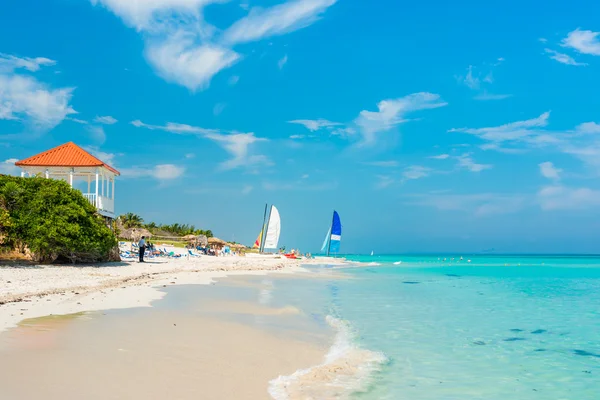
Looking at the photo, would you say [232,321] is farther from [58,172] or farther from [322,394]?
[58,172]

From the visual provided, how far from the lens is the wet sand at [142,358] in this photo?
489cm

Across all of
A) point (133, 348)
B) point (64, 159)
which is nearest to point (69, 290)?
point (133, 348)

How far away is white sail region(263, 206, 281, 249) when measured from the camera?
57.8 m

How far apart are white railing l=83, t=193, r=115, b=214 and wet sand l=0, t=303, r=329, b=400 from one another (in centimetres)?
1647

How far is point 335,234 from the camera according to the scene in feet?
209

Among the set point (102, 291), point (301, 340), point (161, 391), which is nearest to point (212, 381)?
point (161, 391)

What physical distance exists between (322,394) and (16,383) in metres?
3.19

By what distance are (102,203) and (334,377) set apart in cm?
2168

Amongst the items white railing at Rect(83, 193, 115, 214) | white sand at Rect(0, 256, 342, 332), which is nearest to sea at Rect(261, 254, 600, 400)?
white sand at Rect(0, 256, 342, 332)

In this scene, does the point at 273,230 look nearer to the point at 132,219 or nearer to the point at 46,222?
the point at 132,219

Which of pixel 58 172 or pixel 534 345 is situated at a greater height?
pixel 58 172

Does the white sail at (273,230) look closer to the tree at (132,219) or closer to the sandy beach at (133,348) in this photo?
the tree at (132,219)

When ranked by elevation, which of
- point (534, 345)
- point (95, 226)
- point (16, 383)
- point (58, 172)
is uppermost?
point (58, 172)

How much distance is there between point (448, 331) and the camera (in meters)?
10.9
